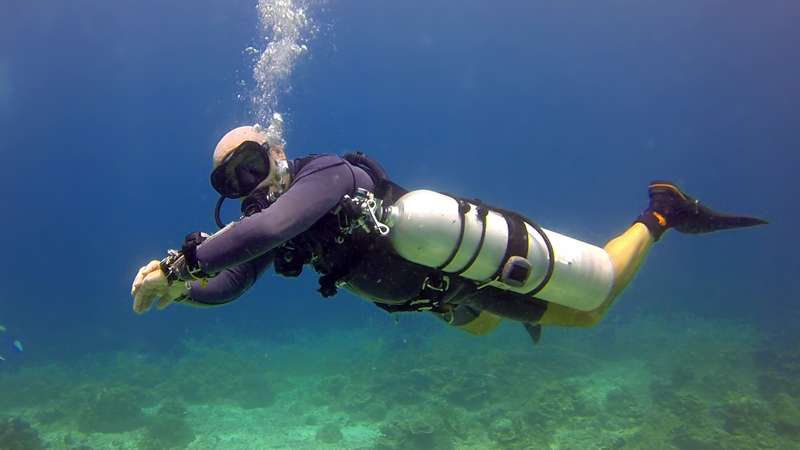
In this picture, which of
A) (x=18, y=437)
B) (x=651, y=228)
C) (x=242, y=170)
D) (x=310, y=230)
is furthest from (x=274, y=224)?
(x=18, y=437)

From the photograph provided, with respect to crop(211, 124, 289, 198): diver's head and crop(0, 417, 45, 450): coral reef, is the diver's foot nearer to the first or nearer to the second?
Result: crop(211, 124, 289, 198): diver's head

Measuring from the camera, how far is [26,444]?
11.6 metres

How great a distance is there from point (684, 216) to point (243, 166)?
450 cm

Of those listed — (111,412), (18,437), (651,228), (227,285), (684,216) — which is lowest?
(227,285)

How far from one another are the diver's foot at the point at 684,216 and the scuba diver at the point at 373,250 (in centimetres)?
53

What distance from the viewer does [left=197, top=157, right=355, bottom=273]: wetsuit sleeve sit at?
283cm

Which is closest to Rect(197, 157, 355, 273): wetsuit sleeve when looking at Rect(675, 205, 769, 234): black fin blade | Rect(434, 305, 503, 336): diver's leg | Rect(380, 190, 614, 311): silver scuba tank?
Rect(380, 190, 614, 311): silver scuba tank

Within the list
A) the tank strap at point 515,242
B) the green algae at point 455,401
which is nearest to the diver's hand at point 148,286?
the tank strap at point 515,242

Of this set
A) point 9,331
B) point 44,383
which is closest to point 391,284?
point 44,383

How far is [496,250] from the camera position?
4016 millimetres

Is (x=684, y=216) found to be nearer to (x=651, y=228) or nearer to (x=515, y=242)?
(x=651, y=228)

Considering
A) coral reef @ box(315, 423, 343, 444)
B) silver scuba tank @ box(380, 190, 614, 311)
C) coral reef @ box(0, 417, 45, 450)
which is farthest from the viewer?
coral reef @ box(315, 423, 343, 444)

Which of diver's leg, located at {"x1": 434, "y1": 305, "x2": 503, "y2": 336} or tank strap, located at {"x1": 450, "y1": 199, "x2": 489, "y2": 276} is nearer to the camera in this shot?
tank strap, located at {"x1": 450, "y1": 199, "x2": 489, "y2": 276}

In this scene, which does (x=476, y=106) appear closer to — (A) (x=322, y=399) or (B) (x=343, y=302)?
(B) (x=343, y=302)
